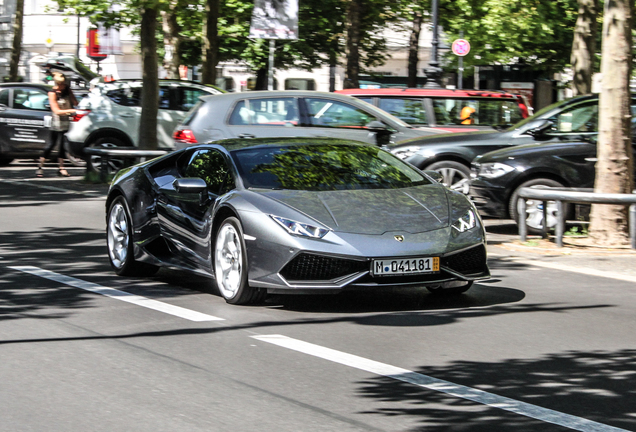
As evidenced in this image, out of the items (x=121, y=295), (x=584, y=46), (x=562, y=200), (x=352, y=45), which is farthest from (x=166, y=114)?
(x=121, y=295)

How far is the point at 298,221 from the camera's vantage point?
289 inches

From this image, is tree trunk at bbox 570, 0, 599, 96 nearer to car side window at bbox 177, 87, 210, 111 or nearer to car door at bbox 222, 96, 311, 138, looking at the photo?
car door at bbox 222, 96, 311, 138

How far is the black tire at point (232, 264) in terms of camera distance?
7.59 meters

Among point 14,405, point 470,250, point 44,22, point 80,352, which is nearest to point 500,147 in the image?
point 470,250

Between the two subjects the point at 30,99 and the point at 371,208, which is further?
the point at 30,99

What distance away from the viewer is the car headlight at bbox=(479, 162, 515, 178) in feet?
40.7

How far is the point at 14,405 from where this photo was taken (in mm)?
5059

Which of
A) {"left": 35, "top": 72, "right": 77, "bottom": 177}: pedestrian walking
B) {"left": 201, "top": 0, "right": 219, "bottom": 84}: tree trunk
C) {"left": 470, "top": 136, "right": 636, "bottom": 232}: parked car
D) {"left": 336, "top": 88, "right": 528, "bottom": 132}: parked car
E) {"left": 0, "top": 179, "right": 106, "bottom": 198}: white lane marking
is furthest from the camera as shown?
{"left": 201, "top": 0, "right": 219, "bottom": 84}: tree trunk

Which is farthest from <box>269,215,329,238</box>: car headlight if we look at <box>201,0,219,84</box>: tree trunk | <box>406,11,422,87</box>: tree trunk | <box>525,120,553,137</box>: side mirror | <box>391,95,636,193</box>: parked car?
<box>406,11,422,87</box>: tree trunk

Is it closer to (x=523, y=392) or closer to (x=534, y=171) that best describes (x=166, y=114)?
(x=534, y=171)

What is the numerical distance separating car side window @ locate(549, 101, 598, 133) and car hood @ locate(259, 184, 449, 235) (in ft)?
19.6

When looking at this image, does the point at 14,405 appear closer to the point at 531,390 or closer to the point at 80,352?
the point at 80,352

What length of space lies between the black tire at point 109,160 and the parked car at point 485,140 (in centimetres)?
633

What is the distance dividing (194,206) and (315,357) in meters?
2.65
